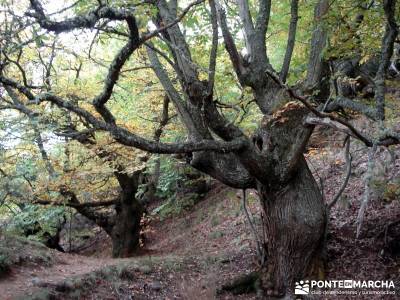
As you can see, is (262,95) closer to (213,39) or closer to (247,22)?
(247,22)

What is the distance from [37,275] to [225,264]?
4.31 metres

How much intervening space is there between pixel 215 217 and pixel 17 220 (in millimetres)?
7101

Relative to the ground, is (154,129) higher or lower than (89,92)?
lower

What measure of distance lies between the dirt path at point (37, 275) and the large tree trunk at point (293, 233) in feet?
14.4

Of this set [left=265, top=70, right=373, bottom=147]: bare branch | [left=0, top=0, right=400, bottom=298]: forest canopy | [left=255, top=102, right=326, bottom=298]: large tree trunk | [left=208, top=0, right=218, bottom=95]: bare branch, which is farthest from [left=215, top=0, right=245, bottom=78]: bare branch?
[left=265, top=70, right=373, bottom=147]: bare branch

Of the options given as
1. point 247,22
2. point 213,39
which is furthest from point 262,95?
point 213,39

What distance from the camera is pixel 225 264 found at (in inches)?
353

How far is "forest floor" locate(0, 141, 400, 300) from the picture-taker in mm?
6652

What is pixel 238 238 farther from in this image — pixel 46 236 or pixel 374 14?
pixel 46 236

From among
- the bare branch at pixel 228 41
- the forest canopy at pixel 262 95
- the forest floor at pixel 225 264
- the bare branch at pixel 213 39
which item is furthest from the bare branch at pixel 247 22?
the forest floor at pixel 225 264

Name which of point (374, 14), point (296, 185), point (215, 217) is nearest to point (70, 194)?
point (215, 217)

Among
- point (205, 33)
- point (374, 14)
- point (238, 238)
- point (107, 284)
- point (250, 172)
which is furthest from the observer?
point (238, 238)

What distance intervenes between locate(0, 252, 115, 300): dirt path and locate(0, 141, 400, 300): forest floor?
0.02 m

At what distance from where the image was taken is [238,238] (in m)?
11.1
